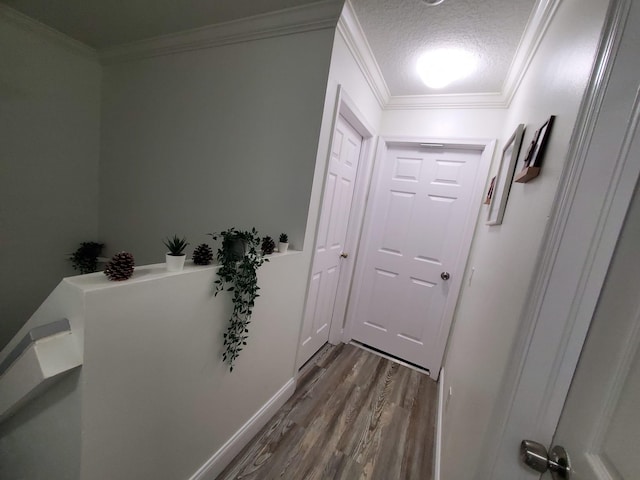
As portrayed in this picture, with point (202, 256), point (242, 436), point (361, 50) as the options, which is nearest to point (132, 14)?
point (361, 50)

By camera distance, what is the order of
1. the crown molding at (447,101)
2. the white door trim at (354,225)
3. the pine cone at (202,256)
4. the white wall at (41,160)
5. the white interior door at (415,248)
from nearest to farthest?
the pine cone at (202,256), the white wall at (41,160), the crown molding at (447,101), the white interior door at (415,248), the white door trim at (354,225)

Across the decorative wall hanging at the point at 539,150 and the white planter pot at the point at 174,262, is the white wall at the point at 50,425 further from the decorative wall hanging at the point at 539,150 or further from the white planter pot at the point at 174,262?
the decorative wall hanging at the point at 539,150

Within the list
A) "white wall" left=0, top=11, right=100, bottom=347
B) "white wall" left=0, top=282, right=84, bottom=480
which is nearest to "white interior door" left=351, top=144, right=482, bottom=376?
"white wall" left=0, top=282, right=84, bottom=480

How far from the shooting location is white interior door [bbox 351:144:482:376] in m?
2.04

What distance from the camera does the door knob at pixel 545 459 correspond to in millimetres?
486

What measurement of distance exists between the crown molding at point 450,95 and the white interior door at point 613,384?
1.15m

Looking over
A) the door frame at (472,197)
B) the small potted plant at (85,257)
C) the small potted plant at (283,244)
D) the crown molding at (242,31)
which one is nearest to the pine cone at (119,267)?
the small potted plant at (283,244)

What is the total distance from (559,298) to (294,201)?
1.21m

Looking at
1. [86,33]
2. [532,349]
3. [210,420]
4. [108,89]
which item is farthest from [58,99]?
[532,349]

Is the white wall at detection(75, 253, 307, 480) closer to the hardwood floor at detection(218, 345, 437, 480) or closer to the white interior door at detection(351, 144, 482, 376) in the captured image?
the hardwood floor at detection(218, 345, 437, 480)

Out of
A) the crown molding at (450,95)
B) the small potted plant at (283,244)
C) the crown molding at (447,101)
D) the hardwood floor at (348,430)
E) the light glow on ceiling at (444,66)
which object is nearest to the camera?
the crown molding at (450,95)

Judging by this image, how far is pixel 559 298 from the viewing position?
20.1 inches

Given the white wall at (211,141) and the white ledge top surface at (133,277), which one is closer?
the white ledge top surface at (133,277)

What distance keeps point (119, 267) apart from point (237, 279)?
412 millimetres
